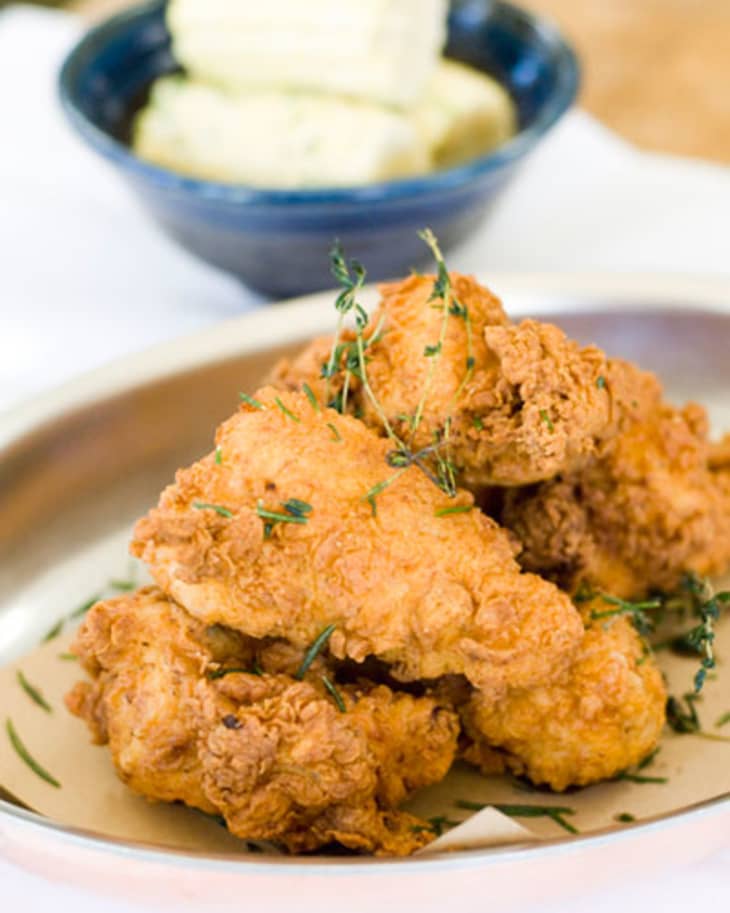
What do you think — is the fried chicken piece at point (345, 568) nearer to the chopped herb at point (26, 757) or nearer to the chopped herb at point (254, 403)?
the chopped herb at point (254, 403)

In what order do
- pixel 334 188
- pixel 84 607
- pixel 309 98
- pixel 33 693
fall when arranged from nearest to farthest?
pixel 33 693, pixel 84 607, pixel 334 188, pixel 309 98

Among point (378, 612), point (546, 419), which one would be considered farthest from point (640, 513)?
point (378, 612)

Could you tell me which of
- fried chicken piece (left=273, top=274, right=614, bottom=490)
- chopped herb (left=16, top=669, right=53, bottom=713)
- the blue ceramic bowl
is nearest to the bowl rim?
the blue ceramic bowl

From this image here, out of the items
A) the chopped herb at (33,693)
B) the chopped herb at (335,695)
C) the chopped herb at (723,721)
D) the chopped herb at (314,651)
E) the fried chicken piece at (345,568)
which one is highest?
the fried chicken piece at (345,568)

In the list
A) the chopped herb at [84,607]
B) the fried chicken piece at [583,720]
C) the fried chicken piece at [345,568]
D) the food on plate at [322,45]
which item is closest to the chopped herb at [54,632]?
the chopped herb at [84,607]

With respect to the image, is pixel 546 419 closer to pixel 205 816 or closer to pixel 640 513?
pixel 640 513

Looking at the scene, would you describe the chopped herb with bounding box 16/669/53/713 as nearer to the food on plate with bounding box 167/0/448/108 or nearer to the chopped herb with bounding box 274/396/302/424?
the chopped herb with bounding box 274/396/302/424
